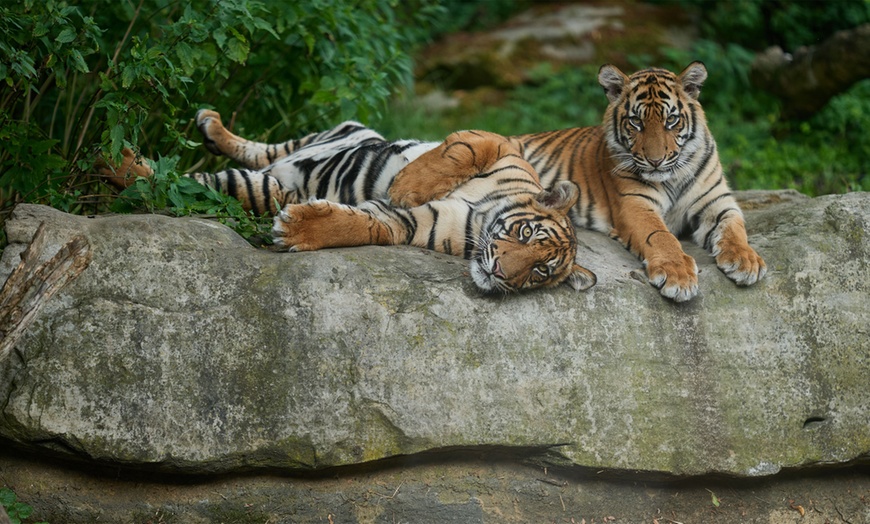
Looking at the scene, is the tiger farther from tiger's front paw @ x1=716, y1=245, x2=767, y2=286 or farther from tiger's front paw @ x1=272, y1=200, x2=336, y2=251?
tiger's front paw @ x1=272, y1=200, x2=336, y2=251

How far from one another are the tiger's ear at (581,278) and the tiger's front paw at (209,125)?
6.67ft

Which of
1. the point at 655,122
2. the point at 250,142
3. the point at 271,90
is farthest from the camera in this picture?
the point at 271,90

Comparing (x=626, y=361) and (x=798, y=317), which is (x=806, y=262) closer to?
(x=798, y=317)

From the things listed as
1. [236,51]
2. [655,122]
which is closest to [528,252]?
[655,122]

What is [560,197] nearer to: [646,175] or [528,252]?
[528,252]

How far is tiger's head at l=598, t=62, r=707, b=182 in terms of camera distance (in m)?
4.01

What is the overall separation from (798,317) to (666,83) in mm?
1257

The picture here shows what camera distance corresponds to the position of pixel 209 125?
14.6 feet

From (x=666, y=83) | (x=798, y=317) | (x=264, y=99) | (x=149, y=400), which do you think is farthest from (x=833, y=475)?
(x=264, y=99)

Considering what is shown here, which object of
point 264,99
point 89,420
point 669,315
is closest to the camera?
point 89,420

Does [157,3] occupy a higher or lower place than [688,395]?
higher

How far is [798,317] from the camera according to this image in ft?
11.6

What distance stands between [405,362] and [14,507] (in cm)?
132

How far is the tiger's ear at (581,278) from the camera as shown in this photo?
3375 millimetres
